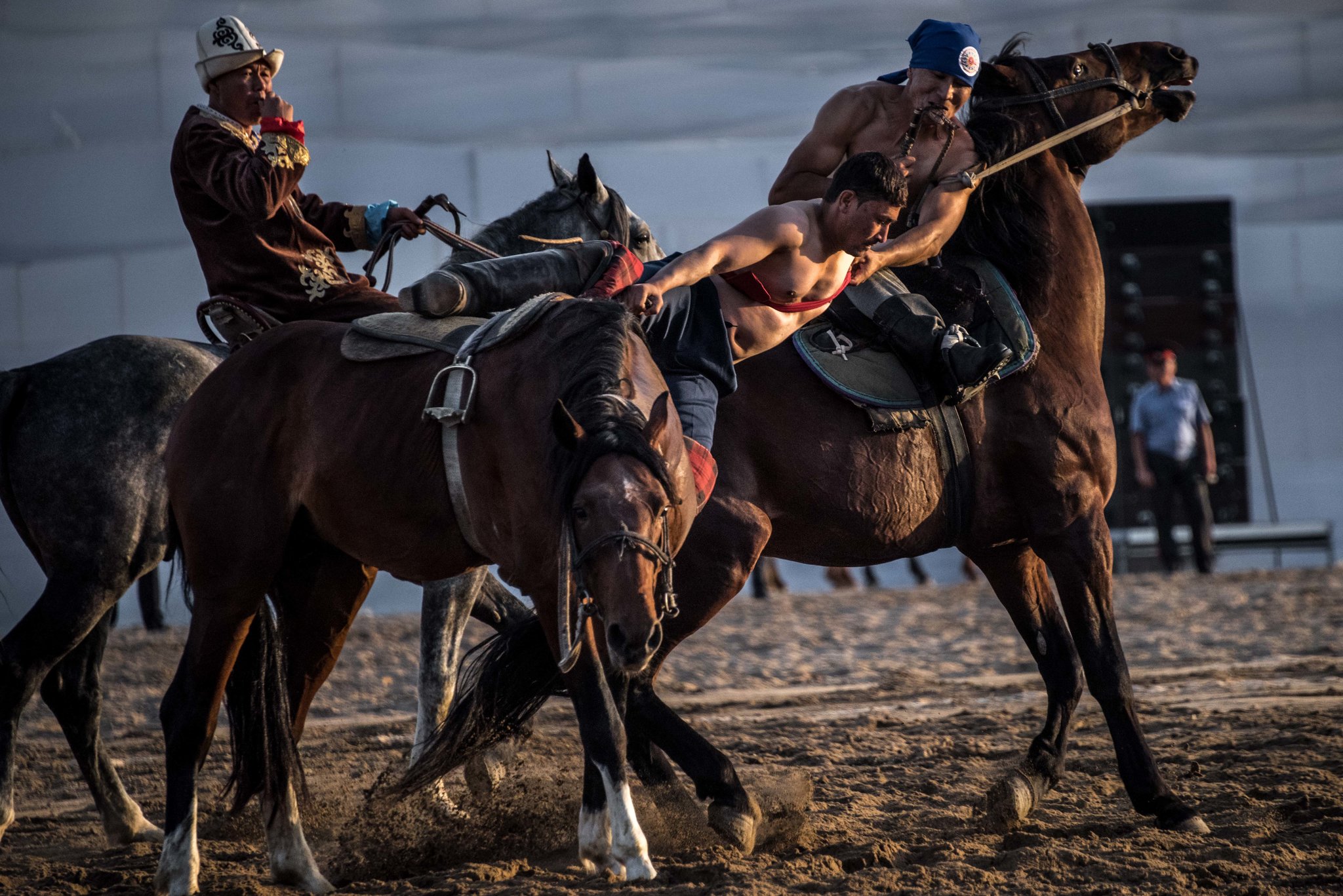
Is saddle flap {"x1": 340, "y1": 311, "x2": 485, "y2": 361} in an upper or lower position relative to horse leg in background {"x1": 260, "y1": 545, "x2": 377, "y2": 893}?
upper

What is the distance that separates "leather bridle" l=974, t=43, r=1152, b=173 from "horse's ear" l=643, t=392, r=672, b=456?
211 cm

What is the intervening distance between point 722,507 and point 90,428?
2.05m

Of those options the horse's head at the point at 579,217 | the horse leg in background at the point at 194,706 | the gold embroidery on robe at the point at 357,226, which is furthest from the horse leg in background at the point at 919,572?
the horse leg in background at the point at 194,706

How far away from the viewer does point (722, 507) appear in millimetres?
3770

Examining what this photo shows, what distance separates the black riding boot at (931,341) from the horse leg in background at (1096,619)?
53cm

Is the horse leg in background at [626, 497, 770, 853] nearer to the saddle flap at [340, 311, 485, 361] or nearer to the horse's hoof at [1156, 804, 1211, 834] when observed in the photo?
the saddle flap at [340, 311, 485, 361]

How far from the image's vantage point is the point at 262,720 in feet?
11.8

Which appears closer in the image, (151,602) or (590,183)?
(590,183)

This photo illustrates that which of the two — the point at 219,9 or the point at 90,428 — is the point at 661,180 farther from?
the point at 90,428

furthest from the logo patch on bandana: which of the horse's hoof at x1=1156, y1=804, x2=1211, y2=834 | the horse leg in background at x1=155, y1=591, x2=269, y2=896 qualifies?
the horse leg in background at x1=155, y1=591, x2=269, y2=896

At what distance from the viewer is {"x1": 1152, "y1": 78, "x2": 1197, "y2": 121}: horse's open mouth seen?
484cm

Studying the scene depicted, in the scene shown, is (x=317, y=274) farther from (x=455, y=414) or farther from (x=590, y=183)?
(x=455, y=414)

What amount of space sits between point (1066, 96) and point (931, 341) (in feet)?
4.10

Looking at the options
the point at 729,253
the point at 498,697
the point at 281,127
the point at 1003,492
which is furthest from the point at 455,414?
the point at 1003,492
